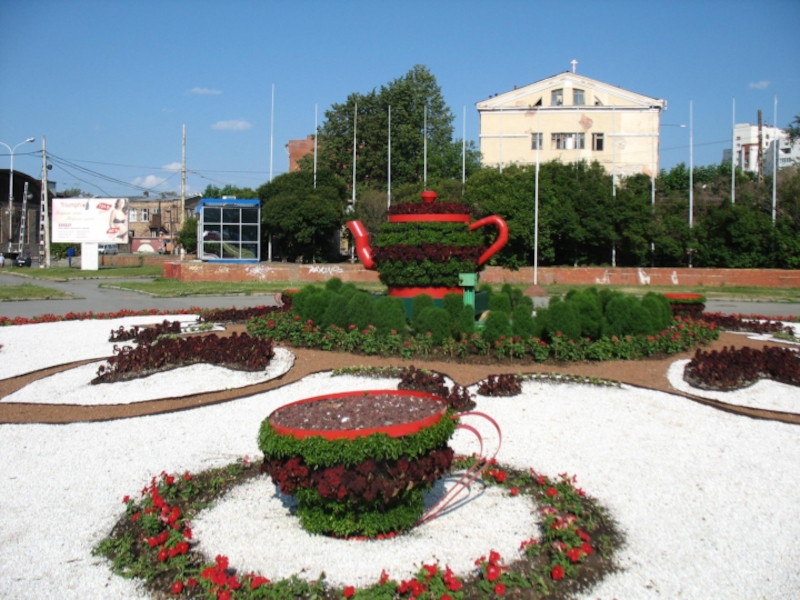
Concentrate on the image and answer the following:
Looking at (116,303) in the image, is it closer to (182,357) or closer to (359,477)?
(182,357)

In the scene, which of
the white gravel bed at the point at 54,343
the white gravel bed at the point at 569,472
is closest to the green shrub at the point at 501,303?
the white gravel bed at the point at 569,472

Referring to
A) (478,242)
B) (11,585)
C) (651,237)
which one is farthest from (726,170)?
(11,585)

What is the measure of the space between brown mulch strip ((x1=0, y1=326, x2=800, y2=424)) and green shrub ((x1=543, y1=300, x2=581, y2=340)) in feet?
1.34

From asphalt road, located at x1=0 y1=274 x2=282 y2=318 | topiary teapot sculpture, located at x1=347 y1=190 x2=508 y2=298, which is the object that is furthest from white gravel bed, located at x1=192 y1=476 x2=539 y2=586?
asphalt road, located at x1=0 y1=274 x2=282 y2=318

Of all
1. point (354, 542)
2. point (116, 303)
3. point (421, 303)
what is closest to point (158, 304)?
point (116, 303)

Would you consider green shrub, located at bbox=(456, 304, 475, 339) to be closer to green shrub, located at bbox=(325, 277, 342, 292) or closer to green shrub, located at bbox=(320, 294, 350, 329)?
green shrub, located at bbox=(320, 294, 350, 329)

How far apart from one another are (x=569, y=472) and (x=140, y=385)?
5.00 metres

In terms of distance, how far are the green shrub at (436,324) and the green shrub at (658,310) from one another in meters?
2.74

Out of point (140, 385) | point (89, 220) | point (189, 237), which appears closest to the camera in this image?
point (140, 385)

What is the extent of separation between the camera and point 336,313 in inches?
402

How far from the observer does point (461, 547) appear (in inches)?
172

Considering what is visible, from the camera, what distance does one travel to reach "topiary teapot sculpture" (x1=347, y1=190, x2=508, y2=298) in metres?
11.4

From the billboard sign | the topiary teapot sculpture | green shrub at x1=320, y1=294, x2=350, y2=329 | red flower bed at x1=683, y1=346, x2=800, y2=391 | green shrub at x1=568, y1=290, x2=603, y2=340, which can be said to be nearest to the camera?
red flower bed at x1=683, y1=346, x2=800, y2=391

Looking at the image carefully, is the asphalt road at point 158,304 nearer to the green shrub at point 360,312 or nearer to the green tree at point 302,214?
the green shrub at point 360,312
